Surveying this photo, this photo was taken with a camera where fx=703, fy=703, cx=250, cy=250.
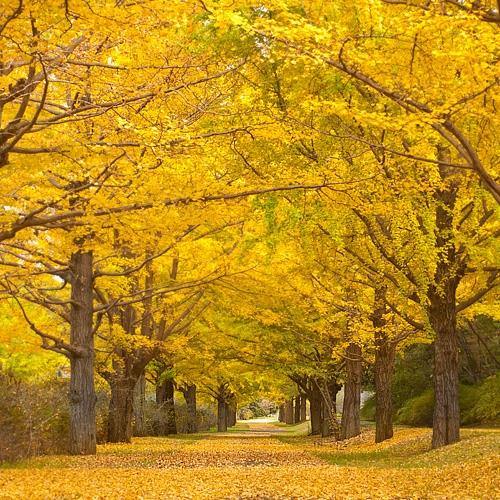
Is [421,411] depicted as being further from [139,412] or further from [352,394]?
[139,412]

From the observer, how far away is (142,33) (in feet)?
27.0

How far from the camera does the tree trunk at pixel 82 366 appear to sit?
16.3 m

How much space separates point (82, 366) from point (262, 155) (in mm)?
7371

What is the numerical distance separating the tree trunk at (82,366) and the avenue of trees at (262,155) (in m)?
0.04

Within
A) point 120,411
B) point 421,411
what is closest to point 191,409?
point 421,411

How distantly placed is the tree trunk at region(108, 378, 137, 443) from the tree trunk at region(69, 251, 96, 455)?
20.4ft

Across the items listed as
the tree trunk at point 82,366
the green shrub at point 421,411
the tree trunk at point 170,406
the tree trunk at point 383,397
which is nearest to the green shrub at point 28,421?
the tree trunk at point 82,366

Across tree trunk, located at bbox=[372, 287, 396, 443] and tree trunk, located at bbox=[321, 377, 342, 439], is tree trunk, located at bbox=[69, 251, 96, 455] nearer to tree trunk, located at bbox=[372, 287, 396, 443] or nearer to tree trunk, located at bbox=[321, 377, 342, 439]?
tree trunk, located at bbox=[372, 287, 396, 443]

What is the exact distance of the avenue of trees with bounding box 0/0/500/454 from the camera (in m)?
8.09

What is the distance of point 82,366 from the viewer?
16.6m

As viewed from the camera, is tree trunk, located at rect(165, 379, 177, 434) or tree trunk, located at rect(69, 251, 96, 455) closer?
tree trunk, located at rect(69, 251, 96, 455)

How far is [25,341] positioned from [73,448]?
3609mm

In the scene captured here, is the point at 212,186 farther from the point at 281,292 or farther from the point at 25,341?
the point at 25,341

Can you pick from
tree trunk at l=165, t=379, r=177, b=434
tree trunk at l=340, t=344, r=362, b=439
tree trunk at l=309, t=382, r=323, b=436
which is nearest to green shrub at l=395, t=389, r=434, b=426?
tree trunk at l=309, t=382, r=323, b=436
